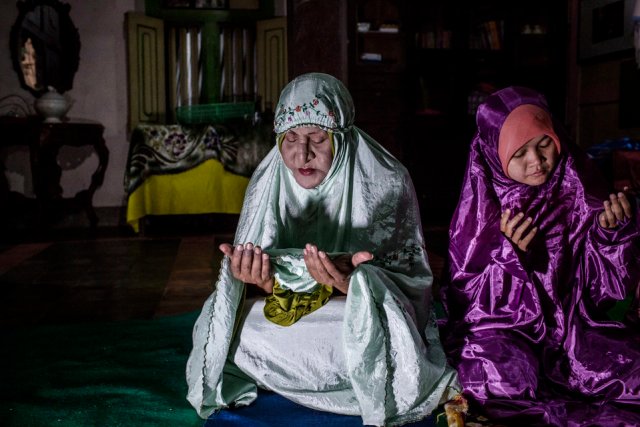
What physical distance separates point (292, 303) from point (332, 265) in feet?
0.76

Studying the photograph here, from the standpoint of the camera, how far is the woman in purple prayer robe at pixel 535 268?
1.54 metres

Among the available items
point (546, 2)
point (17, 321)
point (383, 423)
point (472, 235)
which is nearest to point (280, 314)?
point (383, 423)

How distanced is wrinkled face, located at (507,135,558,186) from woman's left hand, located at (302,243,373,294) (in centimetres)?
50

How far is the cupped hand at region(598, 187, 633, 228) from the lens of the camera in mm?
1553

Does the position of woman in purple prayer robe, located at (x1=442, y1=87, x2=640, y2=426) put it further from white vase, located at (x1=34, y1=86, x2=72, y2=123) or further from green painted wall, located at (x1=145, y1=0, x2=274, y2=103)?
green painted wall, located at (x1=145, y1=0, x2=274, y2=103)

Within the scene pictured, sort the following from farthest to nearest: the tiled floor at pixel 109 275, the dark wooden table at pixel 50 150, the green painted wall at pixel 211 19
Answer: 1. the green painted wall at pixel 211 19
2. the dark wooden table at pixel 50 150
3. the tiled floor at pixel 109 275

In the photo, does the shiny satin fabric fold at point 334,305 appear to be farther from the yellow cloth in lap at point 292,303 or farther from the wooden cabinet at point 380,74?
the wooden cabinet at point 380,74

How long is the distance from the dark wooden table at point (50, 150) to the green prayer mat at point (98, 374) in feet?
10.1

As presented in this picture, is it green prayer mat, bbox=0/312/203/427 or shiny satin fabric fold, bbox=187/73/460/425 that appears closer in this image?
shiny satin fabric fold, bbox=187/73/460/425

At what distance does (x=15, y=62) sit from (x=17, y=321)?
4062 mm

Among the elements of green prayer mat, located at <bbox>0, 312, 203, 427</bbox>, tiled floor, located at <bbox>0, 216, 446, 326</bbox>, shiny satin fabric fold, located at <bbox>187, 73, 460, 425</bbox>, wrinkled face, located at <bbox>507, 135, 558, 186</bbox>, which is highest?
wrinkled face, located at <bbox>507, 135, 558, 186</bbox>

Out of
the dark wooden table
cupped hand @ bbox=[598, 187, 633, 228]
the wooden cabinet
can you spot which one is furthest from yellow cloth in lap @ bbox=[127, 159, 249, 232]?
cupped hand @ bbox=[598, 187, 633, 228]

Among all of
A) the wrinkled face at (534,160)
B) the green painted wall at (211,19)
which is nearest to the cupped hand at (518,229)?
the wrinkled face at (534,160)

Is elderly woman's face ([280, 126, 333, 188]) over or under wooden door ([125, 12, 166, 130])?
under
